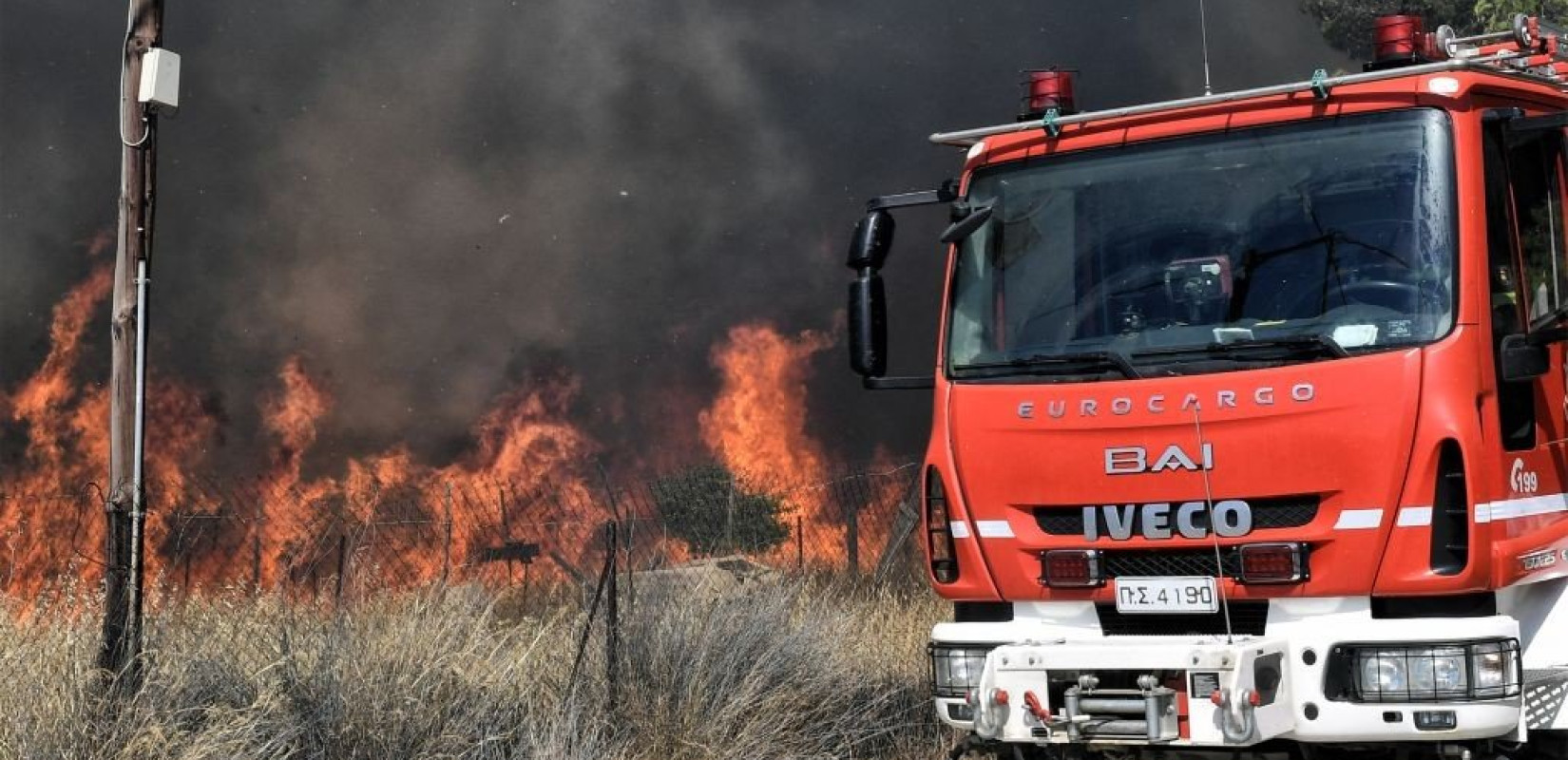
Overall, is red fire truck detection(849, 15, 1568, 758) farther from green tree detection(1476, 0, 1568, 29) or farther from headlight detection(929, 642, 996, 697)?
green tree detection(1476, 0, 1568, 29)

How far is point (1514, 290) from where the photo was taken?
640 centimetres

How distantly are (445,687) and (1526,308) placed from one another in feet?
15.4

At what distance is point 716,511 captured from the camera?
1873 cm

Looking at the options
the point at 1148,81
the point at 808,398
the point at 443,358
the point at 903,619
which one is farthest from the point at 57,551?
the point at 1148,81

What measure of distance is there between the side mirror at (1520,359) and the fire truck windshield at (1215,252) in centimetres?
26

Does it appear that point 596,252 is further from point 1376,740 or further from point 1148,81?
point 1376,740

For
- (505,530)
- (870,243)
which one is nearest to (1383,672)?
(870,243)

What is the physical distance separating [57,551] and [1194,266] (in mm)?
15558

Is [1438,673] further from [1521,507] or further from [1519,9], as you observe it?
[1519,9]

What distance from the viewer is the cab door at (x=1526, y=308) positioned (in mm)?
6242

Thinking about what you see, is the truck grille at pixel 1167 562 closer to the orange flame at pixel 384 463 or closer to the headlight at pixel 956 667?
the headlight at pixel 956 667

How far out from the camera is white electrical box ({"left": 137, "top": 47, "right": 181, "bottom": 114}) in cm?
742

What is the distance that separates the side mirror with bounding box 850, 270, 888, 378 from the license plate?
1.42m

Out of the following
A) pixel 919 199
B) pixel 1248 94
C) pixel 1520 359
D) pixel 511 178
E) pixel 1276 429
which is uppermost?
pixel 511 178
